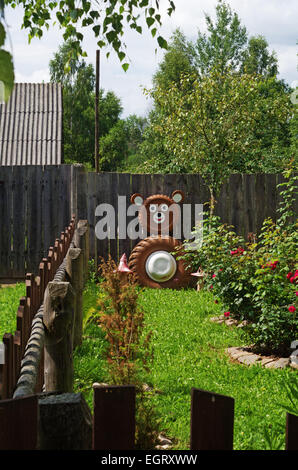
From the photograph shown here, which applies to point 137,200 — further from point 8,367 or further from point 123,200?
point 8,367

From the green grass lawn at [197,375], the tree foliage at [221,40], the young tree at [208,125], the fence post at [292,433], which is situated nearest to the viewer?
the fence post at [292,433]

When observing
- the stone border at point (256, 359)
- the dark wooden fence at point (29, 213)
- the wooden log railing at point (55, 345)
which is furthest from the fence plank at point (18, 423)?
the dark wooden fence at point (29, 213)

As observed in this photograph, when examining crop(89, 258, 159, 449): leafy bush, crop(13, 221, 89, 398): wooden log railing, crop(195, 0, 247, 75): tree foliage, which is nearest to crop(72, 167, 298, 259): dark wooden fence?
crop(89, 258, 159, 449): leafy bush

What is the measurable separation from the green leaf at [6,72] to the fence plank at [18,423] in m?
0.62

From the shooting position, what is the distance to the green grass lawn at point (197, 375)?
350 cm

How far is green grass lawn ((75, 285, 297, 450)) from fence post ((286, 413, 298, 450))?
1463 millimetres

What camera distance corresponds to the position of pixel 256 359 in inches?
193

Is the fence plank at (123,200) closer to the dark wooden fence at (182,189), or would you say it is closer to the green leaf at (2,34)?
the dark wooden fence at (182,189)

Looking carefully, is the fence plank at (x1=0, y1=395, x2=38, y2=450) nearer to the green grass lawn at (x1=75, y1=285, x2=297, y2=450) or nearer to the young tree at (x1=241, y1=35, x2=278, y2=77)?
the green grass lawn at (x1=75, y1=285, x2=297, y2=450)

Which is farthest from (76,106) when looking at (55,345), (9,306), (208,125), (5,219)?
(55,345)

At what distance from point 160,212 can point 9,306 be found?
2.84 meters

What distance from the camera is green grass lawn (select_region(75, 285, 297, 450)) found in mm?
3499
